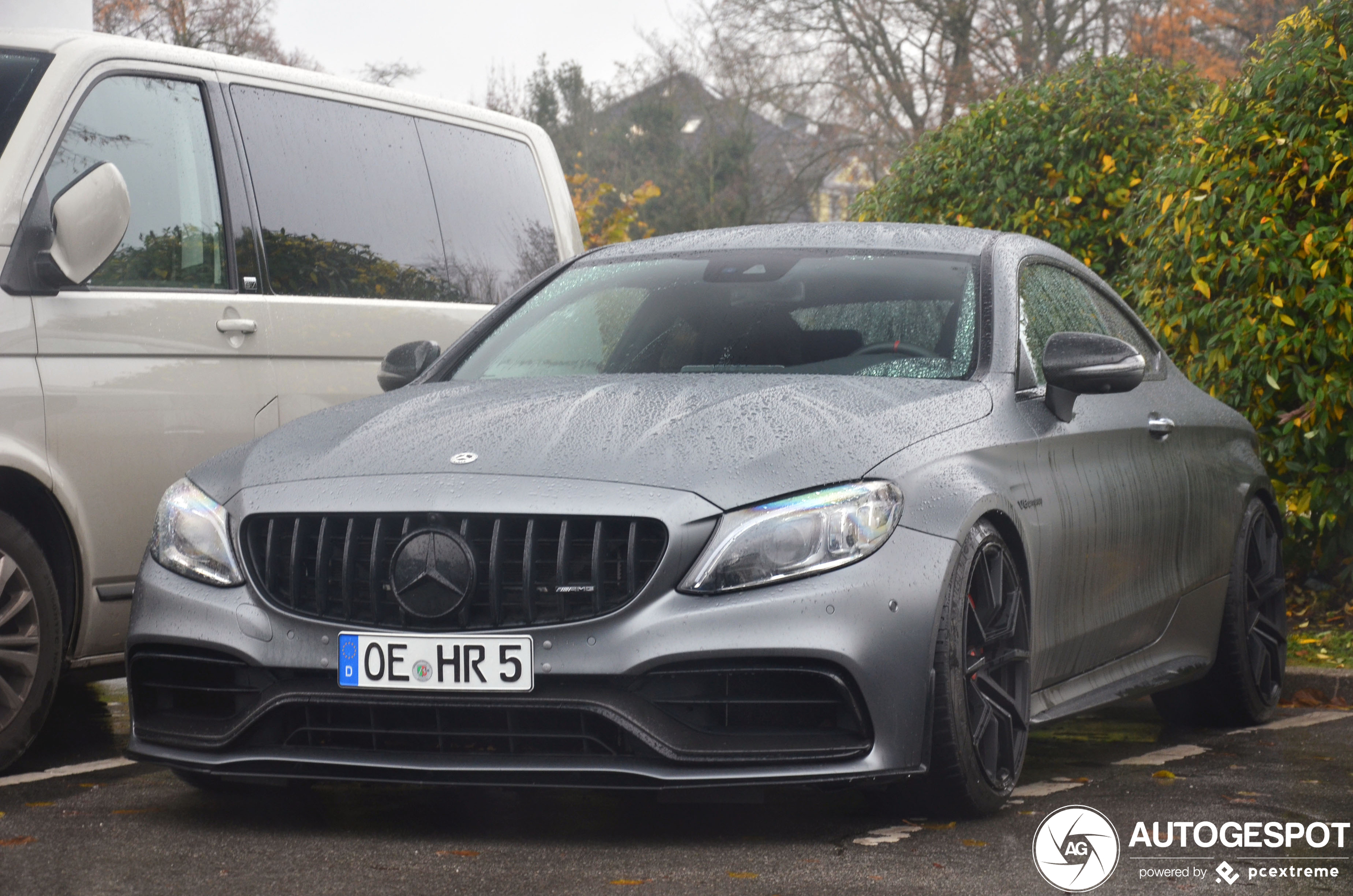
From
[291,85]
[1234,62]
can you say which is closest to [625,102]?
[1234,62]

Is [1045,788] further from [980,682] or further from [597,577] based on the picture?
[597,577]

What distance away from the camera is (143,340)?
5.61 meters

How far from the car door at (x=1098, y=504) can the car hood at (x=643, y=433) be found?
1.33 feet

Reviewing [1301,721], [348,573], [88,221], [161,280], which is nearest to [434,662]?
[348,573]

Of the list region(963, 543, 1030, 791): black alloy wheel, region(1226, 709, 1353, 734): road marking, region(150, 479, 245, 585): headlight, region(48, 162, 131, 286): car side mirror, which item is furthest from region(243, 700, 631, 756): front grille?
region(1226, 709, 1353, 734): road marking

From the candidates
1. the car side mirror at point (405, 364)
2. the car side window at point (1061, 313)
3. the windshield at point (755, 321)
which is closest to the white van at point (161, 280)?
the car side mirror at point (405, 364)

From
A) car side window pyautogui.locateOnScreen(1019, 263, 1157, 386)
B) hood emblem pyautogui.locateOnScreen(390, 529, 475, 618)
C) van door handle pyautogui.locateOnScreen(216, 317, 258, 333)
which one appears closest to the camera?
hood emblem pyautogui.locateOnScreen(390, 529, 475, 618)

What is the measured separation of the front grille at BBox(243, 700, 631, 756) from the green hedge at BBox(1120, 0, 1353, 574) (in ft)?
16.0

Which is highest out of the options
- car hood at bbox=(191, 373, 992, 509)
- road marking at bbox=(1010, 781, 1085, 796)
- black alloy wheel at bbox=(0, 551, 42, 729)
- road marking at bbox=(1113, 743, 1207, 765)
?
car hood at bbox=(191, 373, 992, 509)

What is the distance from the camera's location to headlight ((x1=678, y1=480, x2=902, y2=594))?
158 inches

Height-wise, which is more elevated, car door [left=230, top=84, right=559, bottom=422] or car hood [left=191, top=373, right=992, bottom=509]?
car door [left=230, top=84, right=559, bottom=422]

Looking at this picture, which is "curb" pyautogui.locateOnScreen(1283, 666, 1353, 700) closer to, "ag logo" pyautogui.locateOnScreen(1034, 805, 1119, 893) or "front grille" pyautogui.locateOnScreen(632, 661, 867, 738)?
"ag logo" pyautogui.locateOnScreen(1034, 805, 1119, 893)

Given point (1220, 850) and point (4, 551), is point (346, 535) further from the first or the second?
point (1220, 850)

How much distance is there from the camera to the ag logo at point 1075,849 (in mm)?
3930
